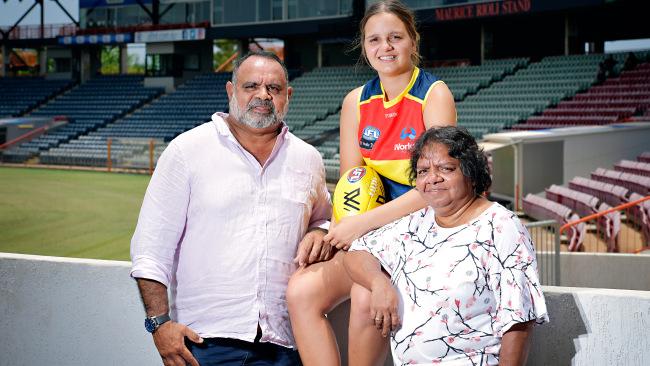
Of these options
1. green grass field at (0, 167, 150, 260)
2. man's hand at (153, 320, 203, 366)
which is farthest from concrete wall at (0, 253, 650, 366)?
green grass field at (0, 167, 150, 260)

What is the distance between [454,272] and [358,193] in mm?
668

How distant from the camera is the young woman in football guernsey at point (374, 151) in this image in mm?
2457

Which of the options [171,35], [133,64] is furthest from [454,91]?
[133,64]

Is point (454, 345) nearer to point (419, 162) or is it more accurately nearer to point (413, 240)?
point (413, 240)

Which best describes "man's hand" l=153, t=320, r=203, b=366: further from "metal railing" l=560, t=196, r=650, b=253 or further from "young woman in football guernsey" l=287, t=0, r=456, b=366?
"metal railing" l=560, t=196, r=650, b=253

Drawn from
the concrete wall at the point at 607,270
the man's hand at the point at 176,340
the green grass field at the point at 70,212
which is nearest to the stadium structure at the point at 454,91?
the concrete wall at the point at 607,270

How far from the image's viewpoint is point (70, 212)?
51.4 feet

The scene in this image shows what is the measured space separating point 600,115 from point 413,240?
18.8 m

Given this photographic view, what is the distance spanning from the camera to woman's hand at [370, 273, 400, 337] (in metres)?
2.25

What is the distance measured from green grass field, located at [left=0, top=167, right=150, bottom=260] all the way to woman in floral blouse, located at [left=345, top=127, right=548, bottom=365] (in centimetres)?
898

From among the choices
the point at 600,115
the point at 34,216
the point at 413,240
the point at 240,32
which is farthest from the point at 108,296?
the point at 240,32

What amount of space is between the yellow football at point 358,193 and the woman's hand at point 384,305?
0.50 m

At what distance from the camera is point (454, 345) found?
7.27 ft

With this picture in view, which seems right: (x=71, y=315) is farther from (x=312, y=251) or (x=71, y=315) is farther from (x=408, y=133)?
(x=408, y=133)
